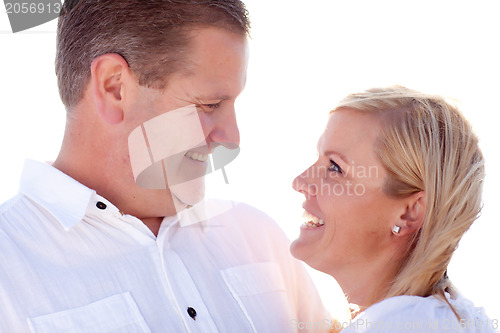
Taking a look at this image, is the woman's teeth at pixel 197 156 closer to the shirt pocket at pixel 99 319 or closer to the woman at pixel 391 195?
the woman at pixel 391 195

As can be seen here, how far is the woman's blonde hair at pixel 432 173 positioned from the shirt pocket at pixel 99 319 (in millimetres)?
744

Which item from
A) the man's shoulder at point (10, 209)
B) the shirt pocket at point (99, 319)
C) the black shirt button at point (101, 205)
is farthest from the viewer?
the black shirt button at point (101, 205)

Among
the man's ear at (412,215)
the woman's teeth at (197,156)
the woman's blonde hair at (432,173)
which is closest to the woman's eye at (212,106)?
the woman's teeth at (197,156)

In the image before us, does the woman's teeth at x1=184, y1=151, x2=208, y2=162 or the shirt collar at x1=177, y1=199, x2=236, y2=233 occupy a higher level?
the woman's teeth at x1=184, y1=151, x2=208, y2=162

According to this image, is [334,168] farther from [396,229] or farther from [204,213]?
[204,213]

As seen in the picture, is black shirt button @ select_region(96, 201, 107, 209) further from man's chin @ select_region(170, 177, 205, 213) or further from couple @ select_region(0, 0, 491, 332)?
man's chin @ select_region(170, 177, 205, 213)

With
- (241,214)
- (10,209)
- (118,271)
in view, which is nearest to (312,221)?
(241,214)

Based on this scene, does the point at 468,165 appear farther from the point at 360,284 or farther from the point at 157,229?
the point at 157,229

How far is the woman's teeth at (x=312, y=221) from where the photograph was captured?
2.00 m

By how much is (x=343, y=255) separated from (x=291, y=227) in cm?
123

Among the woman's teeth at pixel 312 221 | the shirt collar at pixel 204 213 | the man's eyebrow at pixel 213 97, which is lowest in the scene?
the woman's teeth at pixel 312 221

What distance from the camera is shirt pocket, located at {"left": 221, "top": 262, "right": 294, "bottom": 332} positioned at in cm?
188

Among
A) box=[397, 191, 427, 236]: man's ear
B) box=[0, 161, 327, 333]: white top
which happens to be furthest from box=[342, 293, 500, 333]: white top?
box=[0, 161, 327, 333]: white top

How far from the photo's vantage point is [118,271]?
170 centimetres
